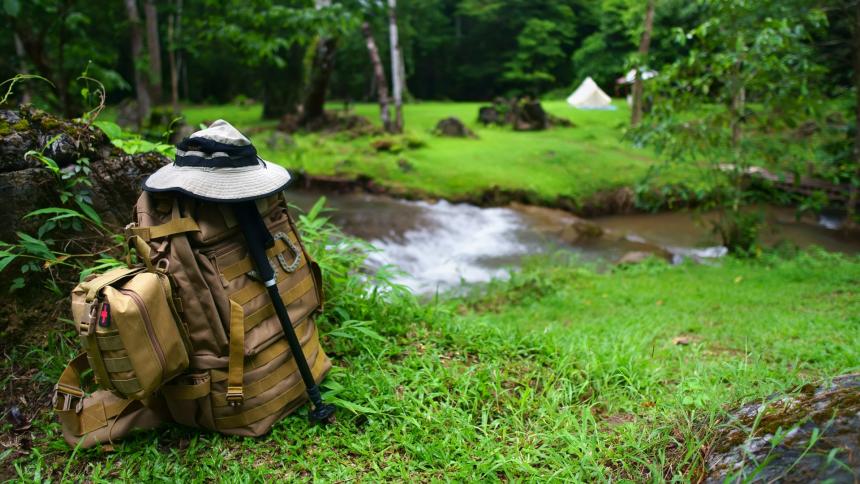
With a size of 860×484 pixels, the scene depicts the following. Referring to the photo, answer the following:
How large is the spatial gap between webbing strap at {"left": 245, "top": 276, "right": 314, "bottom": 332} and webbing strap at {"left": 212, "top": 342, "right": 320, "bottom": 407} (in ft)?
0.79

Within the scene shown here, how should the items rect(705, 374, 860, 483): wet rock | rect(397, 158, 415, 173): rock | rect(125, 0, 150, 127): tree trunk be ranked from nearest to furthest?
rect(705, 374, 860, 483): wet rock → rect(125, 0, 150, 127): tree trunk → rect(397, 158, 415, 173): rock

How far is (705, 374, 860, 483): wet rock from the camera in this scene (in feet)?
4.95

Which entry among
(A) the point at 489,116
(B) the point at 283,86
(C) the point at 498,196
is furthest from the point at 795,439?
(B) the point at 283,86

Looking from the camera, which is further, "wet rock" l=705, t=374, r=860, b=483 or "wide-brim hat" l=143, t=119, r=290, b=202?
"wide-brim hat" l=143, t=119, r=290, b=202

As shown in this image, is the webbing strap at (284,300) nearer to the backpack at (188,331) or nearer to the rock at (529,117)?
the backpack at (188,331)

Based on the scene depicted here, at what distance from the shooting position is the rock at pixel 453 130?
1590 cm

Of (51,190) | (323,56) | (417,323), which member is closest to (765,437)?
(417,323)

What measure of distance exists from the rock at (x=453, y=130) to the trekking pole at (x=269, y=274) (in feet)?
45.6

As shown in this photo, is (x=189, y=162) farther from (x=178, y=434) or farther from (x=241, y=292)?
(x=178, y=434)

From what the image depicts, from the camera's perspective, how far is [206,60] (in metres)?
25.8

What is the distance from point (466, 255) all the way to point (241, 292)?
6819 mm

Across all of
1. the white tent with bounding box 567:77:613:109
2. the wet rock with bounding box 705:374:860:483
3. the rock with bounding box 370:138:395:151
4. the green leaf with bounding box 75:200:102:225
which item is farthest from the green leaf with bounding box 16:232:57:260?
the white tent with bounding box 567:77:613:109

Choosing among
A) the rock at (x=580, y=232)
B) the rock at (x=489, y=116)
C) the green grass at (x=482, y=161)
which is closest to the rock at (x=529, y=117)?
the rock at (x=489, y=116)

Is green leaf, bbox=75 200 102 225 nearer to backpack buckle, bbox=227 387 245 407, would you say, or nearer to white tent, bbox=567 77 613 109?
backpack buckle, bbox=227 387 245 407
